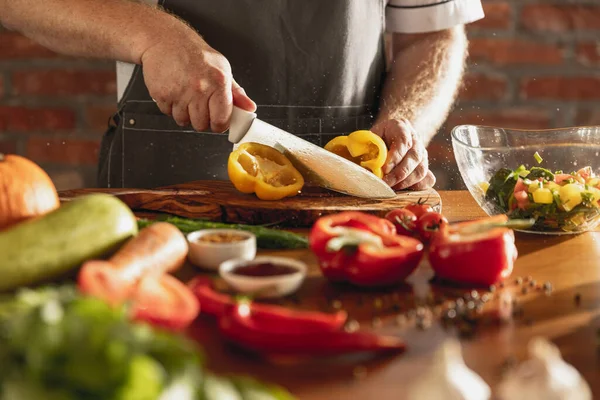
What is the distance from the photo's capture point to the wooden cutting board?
1.62m

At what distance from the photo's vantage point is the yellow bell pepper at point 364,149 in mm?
1845

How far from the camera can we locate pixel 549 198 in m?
1.50

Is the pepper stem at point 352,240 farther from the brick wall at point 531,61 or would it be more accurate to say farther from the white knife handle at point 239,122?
the brick wall at point 531,61

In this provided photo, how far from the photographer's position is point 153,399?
0.60m

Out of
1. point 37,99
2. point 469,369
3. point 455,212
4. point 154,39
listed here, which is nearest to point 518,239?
point 455,212

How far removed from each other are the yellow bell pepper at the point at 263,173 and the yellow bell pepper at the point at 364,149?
16 centimetres

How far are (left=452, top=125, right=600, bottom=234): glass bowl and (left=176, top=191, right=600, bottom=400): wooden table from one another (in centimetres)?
41

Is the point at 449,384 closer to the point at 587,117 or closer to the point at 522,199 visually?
the point at 522,199

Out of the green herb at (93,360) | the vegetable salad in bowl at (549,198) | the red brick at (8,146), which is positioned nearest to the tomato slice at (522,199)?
the vegetable salad in bowl at (549,198)

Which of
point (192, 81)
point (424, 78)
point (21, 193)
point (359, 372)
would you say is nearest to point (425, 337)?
point (359, 372)

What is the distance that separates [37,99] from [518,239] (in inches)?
76.6

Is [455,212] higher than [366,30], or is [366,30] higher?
[366,30]

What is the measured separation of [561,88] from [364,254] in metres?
2.07

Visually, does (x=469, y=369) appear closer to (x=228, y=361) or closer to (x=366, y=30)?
(x=228, y=361)
